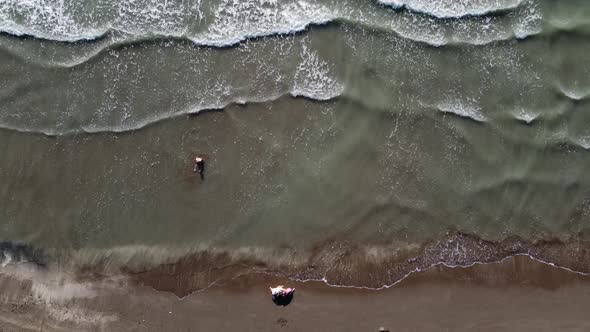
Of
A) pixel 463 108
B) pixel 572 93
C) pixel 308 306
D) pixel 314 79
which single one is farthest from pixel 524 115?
pixel 308 306

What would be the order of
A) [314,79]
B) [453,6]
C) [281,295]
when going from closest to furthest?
[281,295] → [314,79] → [453,6]

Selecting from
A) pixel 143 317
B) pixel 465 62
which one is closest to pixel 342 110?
pixel 465 62

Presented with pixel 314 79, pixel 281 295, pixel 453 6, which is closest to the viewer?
pixel 281 295

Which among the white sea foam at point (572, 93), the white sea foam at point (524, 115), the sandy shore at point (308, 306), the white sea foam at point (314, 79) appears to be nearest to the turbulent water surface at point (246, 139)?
the white sea foam at point (314, 79)

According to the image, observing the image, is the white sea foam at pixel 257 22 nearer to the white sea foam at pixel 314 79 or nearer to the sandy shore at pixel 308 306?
the white sea foam at pixel 314 79

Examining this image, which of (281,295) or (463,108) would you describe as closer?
(281,295)

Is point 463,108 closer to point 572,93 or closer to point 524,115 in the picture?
point 524,115

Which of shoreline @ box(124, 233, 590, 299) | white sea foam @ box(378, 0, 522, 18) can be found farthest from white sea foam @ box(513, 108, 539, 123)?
shoreline @ box(124, 233, 590, 299)

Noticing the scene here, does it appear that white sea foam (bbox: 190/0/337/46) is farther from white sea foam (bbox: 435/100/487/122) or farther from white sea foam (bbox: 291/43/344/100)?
white sea foam (bbox: 435/100/487/122)
